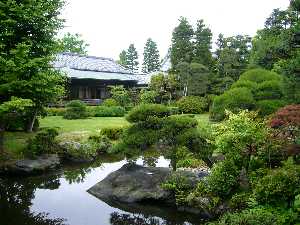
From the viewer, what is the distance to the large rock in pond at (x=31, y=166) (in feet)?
58.0

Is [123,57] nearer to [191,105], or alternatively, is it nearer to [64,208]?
[191,105]

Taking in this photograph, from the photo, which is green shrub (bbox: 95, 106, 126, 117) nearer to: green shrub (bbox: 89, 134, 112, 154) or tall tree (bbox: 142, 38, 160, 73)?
green shrub (bbox: 89, 134, 112, 154)

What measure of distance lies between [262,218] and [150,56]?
72135mm

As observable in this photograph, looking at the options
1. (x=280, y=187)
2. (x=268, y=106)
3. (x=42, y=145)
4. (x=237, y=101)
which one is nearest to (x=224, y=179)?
(x=280, y=187)

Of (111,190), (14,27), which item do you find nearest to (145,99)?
(14,27)

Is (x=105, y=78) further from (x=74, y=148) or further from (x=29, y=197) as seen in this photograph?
(x=29, y=197)

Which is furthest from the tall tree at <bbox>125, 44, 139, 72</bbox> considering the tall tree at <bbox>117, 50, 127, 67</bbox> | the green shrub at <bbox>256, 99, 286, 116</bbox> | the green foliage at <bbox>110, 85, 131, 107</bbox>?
the green shrub at <bbox>256, 99, 286, 116</bbox>

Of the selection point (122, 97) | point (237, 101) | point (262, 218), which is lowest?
point (262, 218)

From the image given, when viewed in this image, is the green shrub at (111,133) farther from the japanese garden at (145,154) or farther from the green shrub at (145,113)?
the green shrub at (145,113)

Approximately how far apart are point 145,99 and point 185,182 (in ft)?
96.3

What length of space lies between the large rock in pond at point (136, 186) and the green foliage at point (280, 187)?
128 inches

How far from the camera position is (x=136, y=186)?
45.5ft

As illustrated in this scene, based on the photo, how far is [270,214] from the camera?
9328 mm

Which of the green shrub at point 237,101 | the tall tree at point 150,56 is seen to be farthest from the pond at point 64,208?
the tall tree at point 150,56
